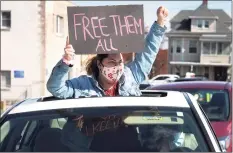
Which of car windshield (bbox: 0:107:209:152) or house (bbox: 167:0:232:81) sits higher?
house (bbox: 167:0:232:81)

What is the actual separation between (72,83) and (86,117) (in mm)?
757

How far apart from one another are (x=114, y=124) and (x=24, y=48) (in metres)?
28.3

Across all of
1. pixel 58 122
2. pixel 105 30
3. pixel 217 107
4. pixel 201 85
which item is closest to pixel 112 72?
pixel 105 30

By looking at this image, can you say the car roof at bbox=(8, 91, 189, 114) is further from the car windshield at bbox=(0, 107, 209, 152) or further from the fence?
the fence

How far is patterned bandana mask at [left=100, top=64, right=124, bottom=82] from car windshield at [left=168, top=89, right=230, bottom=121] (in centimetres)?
340

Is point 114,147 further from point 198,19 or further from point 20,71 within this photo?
point 198,19

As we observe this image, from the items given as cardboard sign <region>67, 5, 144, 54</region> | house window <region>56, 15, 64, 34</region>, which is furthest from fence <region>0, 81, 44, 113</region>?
cardboard sign <region>67, 5, 144, 54</region>

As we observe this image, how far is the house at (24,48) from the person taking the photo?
1214 inches

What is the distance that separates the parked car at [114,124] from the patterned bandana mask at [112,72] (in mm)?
597

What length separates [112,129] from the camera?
11.3 ft

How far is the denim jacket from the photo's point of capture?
3.96 m

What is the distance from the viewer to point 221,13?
60000mm

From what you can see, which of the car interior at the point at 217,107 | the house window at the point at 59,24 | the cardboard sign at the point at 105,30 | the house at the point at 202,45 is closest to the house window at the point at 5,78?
the house window at the point at 59,24

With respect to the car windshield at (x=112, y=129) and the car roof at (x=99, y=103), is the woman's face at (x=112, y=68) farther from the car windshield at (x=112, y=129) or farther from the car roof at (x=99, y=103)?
the car windshield at (x=112, y=129)
